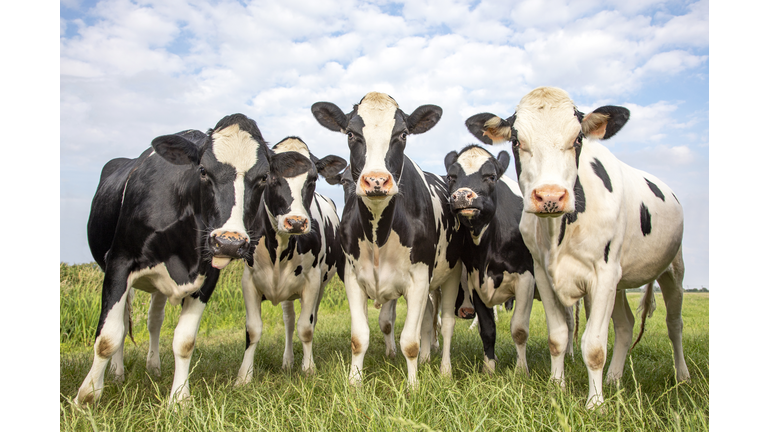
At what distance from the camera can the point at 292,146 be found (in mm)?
6172

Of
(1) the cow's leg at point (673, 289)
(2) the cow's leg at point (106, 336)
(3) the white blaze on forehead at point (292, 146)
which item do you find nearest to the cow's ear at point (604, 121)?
(1) the cow's leg at point (673, 289)

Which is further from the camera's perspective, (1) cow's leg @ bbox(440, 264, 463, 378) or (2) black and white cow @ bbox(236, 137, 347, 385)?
(1) cow's leg @ bbox(440, 264, 463, 378)

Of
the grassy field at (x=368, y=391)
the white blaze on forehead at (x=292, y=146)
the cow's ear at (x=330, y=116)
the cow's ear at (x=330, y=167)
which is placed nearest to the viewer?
the grassy field at (x=368, y=391)

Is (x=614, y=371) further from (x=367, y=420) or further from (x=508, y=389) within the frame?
(x=367, y=420)

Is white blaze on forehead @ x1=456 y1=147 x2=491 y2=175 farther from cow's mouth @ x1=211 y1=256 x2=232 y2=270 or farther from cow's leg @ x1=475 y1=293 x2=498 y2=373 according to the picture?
cow's mouth @ x1=211 y1=256 x2=232 y2=270

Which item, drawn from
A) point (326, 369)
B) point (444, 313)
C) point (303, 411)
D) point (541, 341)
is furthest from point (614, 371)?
point (303, 411)

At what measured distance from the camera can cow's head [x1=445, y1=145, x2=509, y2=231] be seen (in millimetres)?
5129

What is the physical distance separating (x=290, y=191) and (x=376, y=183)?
1.69 meters

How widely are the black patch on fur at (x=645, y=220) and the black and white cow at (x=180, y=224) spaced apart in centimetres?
357

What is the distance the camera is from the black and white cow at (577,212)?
150 inches

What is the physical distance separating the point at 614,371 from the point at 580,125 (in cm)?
294

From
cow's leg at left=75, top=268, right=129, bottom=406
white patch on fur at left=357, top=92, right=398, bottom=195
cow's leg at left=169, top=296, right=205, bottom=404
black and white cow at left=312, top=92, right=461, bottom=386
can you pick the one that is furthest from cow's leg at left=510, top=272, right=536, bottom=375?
cow's leg at left=75, top=268, right=129, bottom=406

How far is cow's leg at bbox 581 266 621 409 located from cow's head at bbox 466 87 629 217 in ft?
2.92

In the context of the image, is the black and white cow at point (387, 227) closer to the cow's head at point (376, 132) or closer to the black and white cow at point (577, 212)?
the cow's head at point (376, 132)
